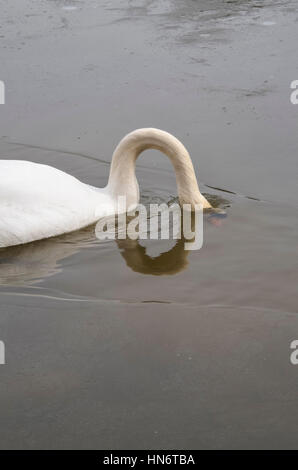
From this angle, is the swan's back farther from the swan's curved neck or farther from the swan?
the swan's curved neck

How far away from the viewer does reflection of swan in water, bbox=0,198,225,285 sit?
227 inches

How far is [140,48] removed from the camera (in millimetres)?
10500

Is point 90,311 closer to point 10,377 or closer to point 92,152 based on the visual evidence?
point 10,377

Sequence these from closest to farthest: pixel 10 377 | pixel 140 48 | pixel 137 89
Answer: pixel 10 377
pixel 137 89
pixel 140 48

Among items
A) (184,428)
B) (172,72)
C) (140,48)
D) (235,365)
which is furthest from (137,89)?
(184,428)

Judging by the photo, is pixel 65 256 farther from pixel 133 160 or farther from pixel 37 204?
pixel 133 160

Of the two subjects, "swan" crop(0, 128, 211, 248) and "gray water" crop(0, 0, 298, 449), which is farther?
"swan" crop(0, 128, 211, 248)

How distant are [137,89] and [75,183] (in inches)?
116

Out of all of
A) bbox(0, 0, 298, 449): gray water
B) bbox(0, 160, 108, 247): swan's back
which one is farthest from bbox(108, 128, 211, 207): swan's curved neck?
bbox(0, 160, 108, 247): swan's back

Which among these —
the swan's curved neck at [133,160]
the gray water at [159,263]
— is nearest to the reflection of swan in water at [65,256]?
the gray water at [159,263]

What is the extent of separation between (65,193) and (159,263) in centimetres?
101

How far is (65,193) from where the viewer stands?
6.35 meters

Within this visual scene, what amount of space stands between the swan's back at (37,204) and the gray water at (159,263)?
141 millimetres

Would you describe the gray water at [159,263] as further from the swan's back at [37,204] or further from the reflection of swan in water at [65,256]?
the swan's back at [37,204]
